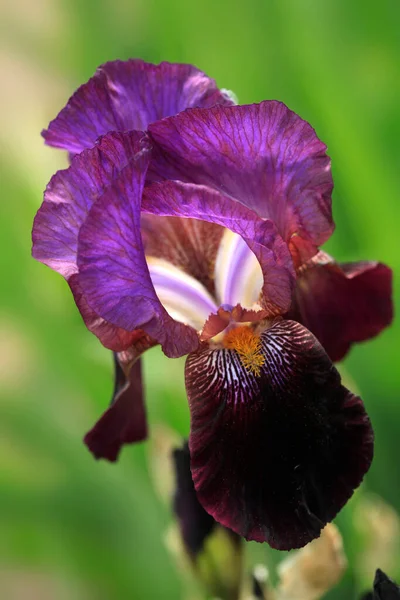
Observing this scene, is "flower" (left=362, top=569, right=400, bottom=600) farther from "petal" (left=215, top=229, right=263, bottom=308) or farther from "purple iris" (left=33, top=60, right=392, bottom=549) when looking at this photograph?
"petal" (left=215, top=229, right=263, bottom=308)

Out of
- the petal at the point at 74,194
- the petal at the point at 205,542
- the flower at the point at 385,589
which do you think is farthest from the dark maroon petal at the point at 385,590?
the petal at the point at 74,194

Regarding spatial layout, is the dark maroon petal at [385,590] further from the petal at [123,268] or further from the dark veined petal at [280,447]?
the petal at [123,268]

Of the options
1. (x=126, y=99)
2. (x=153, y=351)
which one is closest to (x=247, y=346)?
(x=126, y=99)

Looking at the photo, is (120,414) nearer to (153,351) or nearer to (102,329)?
(102,329)

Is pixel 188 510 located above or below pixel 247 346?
below

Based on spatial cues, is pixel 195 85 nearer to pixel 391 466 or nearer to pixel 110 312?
pixel 110 312

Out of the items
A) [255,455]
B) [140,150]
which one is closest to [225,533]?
[255,455]

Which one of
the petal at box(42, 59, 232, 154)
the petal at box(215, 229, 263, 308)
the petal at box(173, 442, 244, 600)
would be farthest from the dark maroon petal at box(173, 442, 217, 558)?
the petal at box(42, 59, 232, 154)
